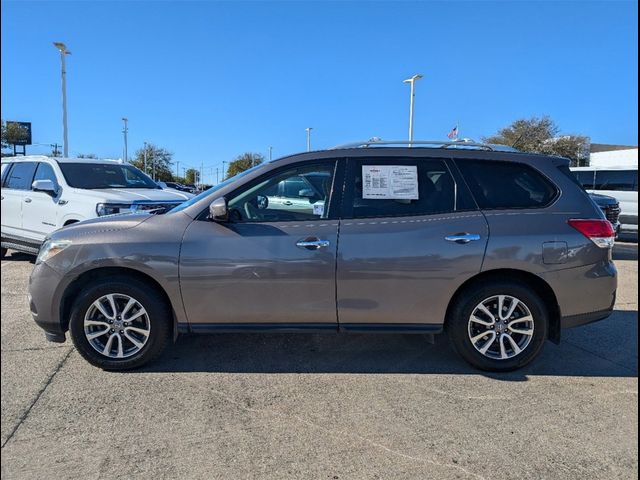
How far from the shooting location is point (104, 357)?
12.9 feet

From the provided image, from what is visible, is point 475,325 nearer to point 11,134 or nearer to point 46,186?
point 46,186

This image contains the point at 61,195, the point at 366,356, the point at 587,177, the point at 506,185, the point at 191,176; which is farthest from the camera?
the point at 191,176

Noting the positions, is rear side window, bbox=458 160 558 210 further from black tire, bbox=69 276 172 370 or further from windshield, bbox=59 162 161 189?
windshield, bbox=59 162 161 189

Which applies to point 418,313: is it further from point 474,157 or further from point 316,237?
point 474,157

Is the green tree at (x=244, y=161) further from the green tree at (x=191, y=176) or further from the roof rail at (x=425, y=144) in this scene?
the roof rail at (x=425, y=144)

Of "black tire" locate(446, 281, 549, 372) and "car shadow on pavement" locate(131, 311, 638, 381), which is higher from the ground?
"black tire" locate(446, 281, 549, 372)

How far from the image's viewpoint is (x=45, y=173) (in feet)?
26.0

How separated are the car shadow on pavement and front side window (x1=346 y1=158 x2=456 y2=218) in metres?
1.32

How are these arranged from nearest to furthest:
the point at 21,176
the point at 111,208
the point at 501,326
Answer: the point at 501,326 → the point at 111,208 → the point at 21,176

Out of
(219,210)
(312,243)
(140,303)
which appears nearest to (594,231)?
(312,243)

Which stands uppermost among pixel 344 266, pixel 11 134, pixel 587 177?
pixel 11 134

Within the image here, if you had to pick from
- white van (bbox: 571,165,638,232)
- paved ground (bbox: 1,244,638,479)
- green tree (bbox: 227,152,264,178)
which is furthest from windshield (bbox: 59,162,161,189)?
green tree (bbox: 227,152,264,178)

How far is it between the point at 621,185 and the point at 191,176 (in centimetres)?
9194

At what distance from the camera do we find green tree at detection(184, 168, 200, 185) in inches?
3762
